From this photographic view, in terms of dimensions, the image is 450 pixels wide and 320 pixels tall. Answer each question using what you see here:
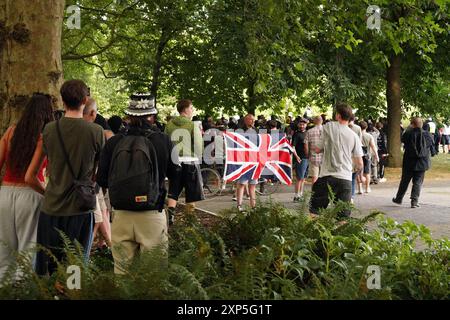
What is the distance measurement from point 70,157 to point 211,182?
37.5 feet

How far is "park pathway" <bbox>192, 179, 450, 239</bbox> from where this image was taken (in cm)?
1159

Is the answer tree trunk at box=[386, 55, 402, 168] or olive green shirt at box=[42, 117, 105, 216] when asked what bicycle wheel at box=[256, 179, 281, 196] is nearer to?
tree trunk at box=[386, 55, 402, 168]

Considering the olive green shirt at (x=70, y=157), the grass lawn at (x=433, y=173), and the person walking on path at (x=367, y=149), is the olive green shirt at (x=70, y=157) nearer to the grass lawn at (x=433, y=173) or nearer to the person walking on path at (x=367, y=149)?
the person walking on path at (x=367, y=149)

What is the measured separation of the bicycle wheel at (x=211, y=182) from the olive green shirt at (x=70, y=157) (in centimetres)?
1106

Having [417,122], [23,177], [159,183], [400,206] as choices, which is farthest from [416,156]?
[23,177]

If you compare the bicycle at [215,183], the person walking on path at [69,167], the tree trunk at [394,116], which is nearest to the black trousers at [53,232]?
the person walking on path at [69,167]

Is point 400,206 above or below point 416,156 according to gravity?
below

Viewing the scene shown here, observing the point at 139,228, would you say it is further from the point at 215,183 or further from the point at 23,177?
the point at 215,183

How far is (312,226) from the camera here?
586cm

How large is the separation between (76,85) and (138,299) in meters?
2.03

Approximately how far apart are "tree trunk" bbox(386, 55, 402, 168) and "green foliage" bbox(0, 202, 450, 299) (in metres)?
18.3

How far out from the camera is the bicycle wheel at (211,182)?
16.3 m

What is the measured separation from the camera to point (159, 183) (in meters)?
5.06
